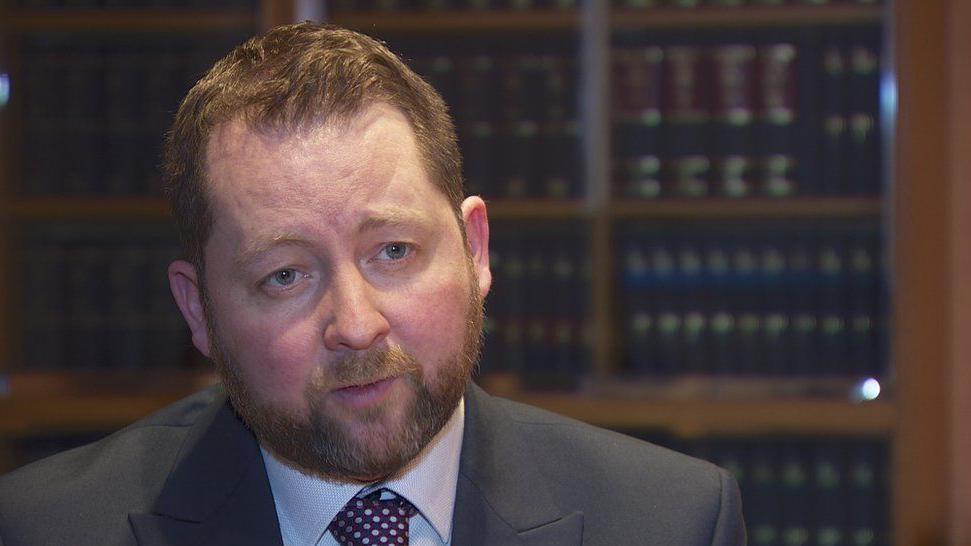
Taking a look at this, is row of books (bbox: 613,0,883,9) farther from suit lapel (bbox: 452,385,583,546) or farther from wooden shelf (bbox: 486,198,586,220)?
suit lapel (bbox: 452,385,583,546)

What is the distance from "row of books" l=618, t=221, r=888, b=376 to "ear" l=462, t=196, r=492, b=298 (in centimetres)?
225

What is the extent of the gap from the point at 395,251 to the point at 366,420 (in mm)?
151

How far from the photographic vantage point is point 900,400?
3.16 metres

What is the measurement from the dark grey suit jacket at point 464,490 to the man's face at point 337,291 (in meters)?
0.14

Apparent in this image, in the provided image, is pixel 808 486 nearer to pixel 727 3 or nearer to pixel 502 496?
pixel 727 3

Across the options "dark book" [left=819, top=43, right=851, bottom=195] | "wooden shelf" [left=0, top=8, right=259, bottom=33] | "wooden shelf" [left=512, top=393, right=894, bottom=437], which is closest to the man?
"wooden shelf" [left=512, top=393, right=894, bottom=437]

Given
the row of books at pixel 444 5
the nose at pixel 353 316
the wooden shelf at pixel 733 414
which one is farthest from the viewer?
the row of books at pixel 444 5

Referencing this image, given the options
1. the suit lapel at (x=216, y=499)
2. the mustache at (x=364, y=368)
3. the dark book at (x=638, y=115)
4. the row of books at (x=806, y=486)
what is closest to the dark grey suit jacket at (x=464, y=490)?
the suit lapel at (x=216, y=499)

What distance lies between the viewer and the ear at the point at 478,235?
1.19m

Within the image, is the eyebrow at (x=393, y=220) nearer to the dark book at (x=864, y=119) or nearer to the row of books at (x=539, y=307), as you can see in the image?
the row of books at (x=539, y=307)

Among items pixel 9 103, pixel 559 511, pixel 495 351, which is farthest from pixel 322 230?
pixel 9 103

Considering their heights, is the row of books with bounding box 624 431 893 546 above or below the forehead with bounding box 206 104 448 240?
below

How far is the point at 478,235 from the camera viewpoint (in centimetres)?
122

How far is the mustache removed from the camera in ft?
3.32
